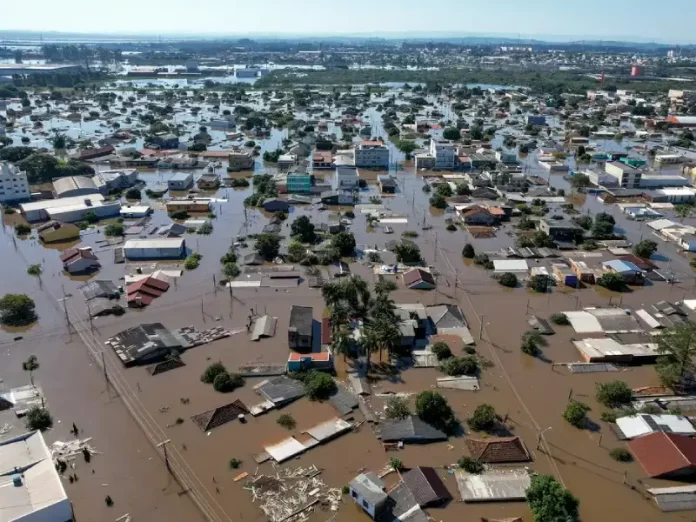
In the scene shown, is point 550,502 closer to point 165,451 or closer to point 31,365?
point 165,451

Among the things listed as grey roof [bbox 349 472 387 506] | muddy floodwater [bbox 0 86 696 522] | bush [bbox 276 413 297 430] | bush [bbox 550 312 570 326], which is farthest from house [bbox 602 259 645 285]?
grey roof [bbox 349 472 387 506]

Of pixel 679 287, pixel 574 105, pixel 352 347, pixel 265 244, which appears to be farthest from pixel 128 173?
pixel 574 105

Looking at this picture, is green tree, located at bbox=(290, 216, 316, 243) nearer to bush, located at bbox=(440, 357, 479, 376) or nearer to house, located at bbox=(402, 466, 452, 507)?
bush, located at bbox=(440, 357, 479, 376)

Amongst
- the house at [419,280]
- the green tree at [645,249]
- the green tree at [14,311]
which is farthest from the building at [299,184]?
the green tree at [645,249]

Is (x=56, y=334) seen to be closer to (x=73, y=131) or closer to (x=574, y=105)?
(x=73, y=131)

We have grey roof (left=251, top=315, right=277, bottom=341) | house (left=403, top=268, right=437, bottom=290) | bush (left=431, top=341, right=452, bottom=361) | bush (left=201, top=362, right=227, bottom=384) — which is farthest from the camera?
house (left=403, top=268, right=437, bottom=290)

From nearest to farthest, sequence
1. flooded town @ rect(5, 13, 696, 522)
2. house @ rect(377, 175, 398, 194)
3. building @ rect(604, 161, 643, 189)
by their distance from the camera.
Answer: flooded town @ rect(5, 13, 696, 522), house @ rect(377, 175, 398, 194), building @ rect(604, 161, 643, 189)
